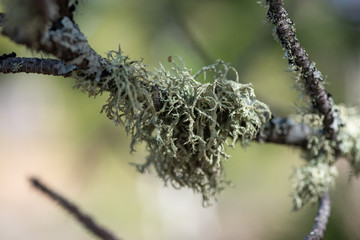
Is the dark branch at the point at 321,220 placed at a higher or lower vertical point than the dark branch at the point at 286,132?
lower

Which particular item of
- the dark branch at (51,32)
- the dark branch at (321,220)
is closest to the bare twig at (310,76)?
the dark branch at (321,220)

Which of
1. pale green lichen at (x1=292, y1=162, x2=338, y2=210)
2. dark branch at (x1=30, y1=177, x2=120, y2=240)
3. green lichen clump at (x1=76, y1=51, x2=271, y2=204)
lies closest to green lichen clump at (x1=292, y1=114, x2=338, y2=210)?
pale green lichen at (x1=292, y1=162, x2=338, y2=210)

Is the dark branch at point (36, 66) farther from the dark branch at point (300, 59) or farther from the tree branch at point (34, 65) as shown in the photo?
the dark branch at point (300, 59)

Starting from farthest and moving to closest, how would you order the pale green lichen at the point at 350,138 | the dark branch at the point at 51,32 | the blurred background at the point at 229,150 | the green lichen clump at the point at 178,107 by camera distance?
the blurred background at the point at 229,150 < the pale green lichen at the point at 350,138 < the green lichen clump at the point at 178,107 < the dark branch at the point at 51,32

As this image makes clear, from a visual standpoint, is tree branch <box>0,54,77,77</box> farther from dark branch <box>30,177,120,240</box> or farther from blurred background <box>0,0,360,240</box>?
dark branch <box>30,177,120,240</box>

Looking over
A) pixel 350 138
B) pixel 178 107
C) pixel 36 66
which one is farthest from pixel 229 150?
pixel 36 66

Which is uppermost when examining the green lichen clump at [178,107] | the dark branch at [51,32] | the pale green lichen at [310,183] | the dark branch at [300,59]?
the dark branch at [300,59]

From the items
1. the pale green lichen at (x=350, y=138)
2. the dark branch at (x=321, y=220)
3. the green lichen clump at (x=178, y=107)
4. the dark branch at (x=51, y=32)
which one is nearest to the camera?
the dark branch at (x=51, y=32)
